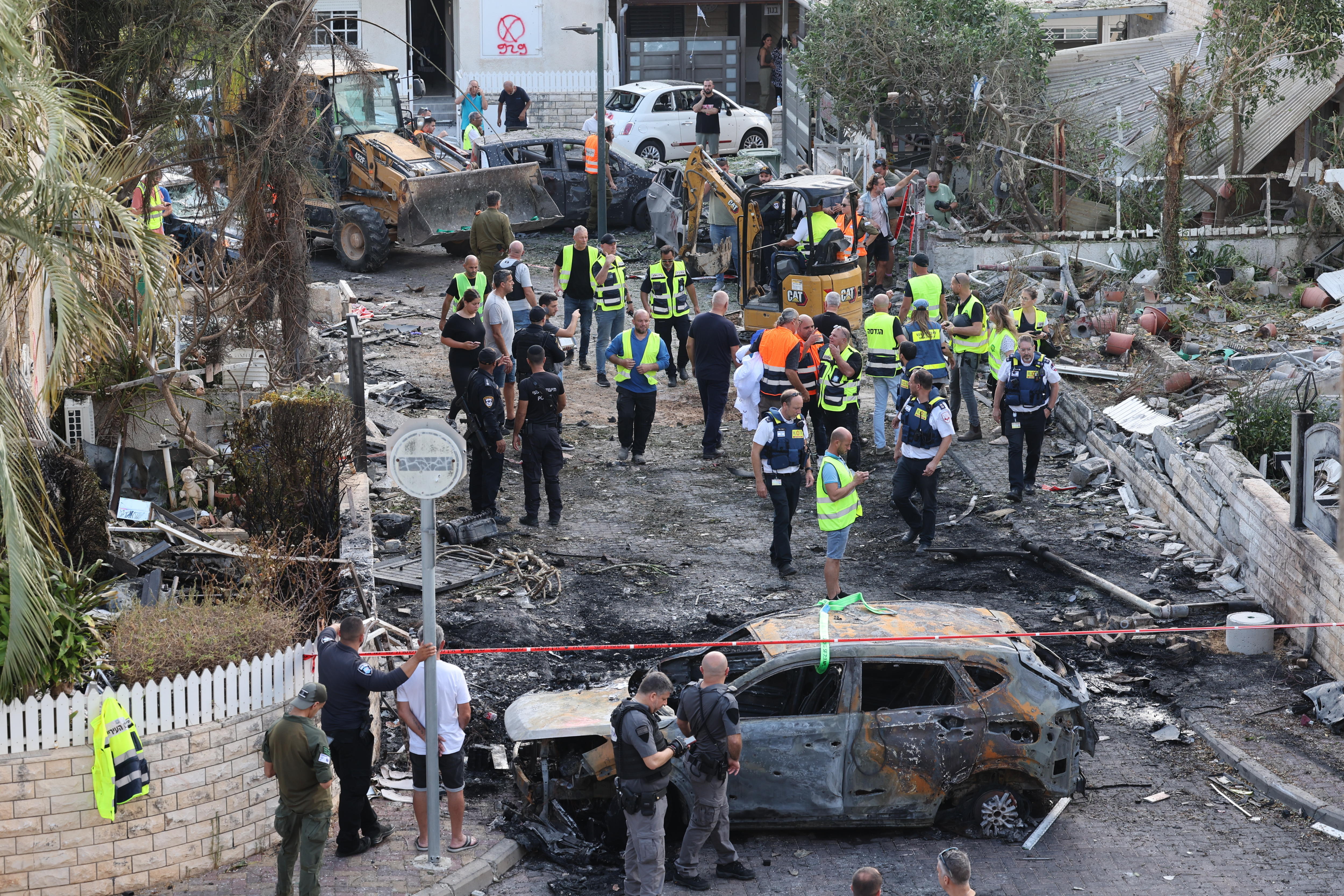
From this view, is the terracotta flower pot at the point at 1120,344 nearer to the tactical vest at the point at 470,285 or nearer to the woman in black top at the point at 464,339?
the tactical vest at the point at 470,285

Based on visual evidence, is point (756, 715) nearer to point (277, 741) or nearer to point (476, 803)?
point (476, 803)

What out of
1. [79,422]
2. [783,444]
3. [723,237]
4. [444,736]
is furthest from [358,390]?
[723,237]

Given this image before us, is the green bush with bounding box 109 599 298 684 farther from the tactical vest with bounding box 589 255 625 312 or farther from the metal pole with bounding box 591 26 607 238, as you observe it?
the metal pole with bounding box 591 26 607 238

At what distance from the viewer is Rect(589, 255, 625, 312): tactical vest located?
1702 centimetres

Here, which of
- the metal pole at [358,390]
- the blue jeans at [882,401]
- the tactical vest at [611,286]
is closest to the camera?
the metal pole at [358,390]

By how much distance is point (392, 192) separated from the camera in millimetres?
21953

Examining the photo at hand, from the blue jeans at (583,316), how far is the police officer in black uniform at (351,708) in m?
9.58

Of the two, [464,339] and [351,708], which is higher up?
[464,339]

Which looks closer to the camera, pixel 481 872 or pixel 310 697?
pixel 310 697

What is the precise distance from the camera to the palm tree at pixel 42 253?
722 centimetres

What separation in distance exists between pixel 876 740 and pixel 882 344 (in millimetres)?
7241

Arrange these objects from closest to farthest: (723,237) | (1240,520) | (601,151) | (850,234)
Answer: (1240,520)
(850,234)
(723,237)
(601,151)

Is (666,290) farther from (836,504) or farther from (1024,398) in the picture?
(836,504)

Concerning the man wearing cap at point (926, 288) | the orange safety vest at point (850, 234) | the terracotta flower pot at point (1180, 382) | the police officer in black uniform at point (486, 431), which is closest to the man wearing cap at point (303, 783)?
the police officer in black uniform at point (486, 431)
